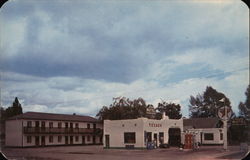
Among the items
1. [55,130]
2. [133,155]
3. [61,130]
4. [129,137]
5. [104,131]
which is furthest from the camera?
[61,130]

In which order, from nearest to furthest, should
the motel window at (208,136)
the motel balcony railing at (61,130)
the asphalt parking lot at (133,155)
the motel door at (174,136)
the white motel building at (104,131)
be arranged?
the asphalt parking lot at (133,155), the white motel building at (104,131), the motel door at (174,136), the motel balcony railing at (61,130), the motel window at (208,136)

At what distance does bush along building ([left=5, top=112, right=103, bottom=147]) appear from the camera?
31812 millimetres

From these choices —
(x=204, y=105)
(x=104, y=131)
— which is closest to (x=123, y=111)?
(x=104, y=131)

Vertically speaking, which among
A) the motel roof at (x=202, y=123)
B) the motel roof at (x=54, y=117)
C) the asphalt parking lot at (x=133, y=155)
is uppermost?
the motel roof at (x=54, y=117)

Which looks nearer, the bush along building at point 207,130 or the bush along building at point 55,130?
the bush along building at point 55,130

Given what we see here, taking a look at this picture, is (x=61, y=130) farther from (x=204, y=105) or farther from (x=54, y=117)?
(x=204, y=105)

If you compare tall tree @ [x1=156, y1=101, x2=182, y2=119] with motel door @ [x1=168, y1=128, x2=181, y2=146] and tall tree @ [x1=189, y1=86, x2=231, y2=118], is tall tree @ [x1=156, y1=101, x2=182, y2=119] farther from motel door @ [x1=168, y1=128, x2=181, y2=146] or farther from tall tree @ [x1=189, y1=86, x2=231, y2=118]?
motel door @ [x1=168, y1=128, x2=181, y2=146]

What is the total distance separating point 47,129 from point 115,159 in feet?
59.1

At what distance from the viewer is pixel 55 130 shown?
35344mm

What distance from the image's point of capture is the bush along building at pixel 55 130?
104 ft

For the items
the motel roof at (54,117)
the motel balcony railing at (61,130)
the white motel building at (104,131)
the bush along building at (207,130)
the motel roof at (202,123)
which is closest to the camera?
the white motel building at (104,131)

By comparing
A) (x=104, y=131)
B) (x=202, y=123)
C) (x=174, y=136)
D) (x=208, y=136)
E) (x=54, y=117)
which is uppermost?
(x=54, y=117)

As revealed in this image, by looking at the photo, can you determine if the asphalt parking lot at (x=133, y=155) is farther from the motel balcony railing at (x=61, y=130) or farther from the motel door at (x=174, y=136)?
the motel balcony railing at (x=61, y=130)

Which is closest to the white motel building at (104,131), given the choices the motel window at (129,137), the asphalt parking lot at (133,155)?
the motel window at (129,137)
